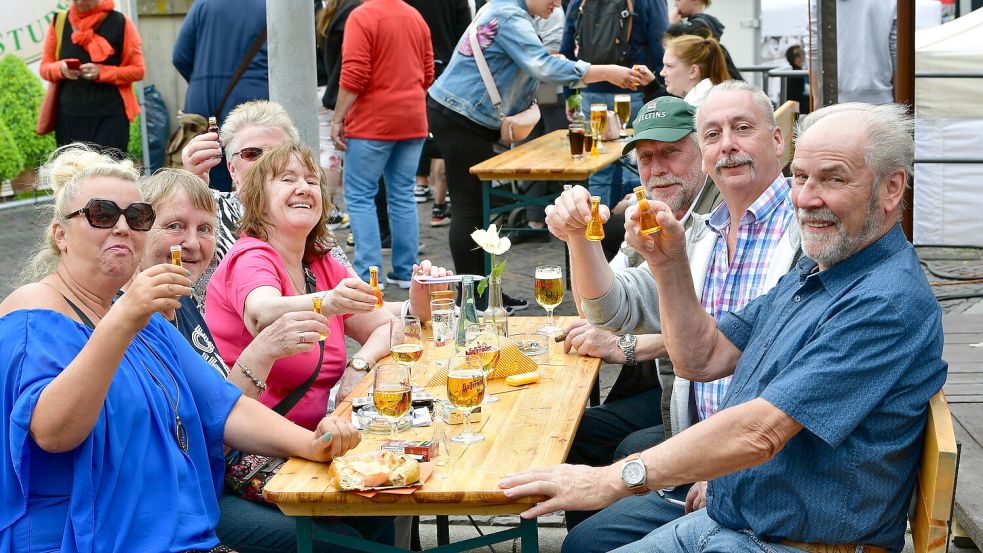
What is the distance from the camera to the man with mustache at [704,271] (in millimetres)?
3217

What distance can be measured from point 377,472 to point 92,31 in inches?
275

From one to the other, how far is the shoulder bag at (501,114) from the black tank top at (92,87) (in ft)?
10.4

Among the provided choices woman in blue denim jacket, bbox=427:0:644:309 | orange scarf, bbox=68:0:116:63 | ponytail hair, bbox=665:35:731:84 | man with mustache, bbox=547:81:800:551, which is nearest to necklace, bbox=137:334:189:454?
man with mustache, bbox=547:81:800:551

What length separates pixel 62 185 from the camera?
10.00ft

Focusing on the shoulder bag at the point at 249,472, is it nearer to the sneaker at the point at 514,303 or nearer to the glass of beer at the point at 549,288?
the glass of beer at the point at 549,288

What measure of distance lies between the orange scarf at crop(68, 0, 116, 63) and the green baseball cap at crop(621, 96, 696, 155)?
590 centimetres

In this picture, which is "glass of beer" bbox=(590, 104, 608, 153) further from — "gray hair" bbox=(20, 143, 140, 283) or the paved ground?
"gray hair" bbox=(20, 143, 140, 283)

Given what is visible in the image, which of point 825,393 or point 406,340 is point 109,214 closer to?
point 406,340

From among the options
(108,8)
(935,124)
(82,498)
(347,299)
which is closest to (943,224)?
(935,124)

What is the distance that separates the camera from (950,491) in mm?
2354

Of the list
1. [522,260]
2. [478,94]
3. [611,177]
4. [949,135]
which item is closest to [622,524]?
[478,94]

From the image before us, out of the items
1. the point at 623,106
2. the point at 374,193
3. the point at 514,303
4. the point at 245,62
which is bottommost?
the point at 514,303

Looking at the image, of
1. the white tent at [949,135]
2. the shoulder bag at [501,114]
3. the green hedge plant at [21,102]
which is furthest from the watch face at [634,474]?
the green hedge plant at [21,102]

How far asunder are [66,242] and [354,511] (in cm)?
98
